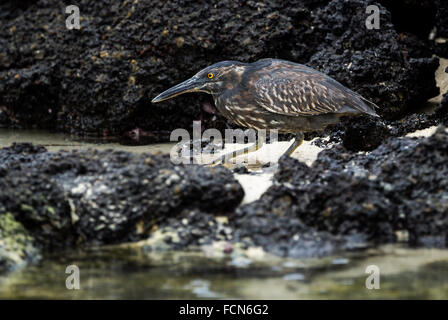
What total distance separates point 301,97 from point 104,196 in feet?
7.99

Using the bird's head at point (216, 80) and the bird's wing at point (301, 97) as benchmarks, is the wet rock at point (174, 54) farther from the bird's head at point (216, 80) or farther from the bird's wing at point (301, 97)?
the bird's head at point (216, 80)

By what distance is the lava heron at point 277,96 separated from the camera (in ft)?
18.9

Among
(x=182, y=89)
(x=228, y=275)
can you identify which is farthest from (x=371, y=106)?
(x=228, y=275)

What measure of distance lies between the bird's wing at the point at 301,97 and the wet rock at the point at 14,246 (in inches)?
105

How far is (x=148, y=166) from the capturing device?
4145 mm

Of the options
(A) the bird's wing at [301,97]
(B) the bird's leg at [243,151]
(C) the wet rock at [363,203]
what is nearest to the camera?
(C) the wet rock at [363,203]

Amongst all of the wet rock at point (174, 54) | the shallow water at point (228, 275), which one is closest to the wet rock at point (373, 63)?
the wet rock at point (174, 54)

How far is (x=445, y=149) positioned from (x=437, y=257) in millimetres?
939

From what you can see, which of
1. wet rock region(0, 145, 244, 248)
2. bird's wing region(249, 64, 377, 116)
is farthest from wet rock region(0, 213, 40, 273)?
bird's wing region(249, 64, 377, 116)

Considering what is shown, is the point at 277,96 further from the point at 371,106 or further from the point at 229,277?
the point at 229,277

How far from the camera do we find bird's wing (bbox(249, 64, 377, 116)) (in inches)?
226

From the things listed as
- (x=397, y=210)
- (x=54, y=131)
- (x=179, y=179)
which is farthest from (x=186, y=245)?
(x=54, y=131)

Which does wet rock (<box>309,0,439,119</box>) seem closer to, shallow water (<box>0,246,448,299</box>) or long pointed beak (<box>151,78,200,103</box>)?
long pointed beak (<box>151,78,200,103</box>)
